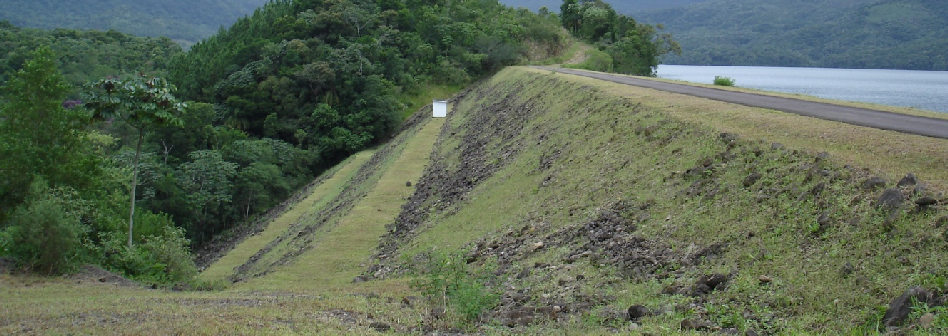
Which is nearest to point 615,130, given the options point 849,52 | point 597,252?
point 597,252

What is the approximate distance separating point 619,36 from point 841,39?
54.2m

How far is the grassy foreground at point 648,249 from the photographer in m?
7.71

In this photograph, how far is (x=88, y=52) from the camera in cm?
9288

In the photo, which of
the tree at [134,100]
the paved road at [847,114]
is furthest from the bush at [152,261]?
the paved road at [847,114]

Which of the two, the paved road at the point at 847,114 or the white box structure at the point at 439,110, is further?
the white box structure at the point at 439,110

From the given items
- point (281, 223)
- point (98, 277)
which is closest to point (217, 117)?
point (281, 223)

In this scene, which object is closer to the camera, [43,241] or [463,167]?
[43,241]

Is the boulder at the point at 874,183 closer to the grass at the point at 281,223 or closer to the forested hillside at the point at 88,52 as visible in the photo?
the grass at the point at 281,223

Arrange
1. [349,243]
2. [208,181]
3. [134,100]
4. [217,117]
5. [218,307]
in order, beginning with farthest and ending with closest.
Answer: [217,117] → [208,181] → [349,243] → [134,100] → [218,307]

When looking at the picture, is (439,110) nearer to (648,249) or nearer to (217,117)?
(217,117)

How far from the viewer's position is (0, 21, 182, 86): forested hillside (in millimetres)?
78119

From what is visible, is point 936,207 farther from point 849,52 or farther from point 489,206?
point 849,52

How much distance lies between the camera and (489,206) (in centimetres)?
1881

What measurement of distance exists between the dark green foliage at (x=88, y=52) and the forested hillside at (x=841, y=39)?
8988 cm
